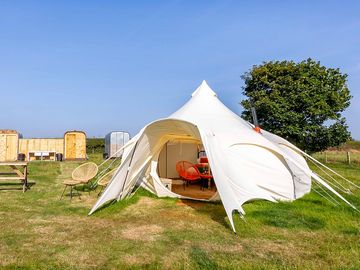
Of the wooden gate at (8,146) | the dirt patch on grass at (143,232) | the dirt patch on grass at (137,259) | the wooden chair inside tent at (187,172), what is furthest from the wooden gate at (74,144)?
the dirt patch on grass at (137,259)

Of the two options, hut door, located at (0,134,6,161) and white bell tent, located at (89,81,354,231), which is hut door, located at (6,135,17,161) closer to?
hut door, located at (0,134,6,161)

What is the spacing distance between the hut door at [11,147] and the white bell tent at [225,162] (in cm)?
1747

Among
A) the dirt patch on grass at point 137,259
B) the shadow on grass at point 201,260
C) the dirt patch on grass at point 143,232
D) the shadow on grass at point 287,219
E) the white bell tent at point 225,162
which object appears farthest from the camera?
the white bell tent at point 225,162

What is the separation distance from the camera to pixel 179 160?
11.7 m

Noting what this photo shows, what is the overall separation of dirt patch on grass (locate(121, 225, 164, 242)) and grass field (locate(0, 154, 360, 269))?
2cm

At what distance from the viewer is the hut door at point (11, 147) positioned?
22594 mm

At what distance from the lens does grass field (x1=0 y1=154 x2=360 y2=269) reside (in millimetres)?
4039

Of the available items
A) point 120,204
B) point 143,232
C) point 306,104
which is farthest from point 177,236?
point 306,104

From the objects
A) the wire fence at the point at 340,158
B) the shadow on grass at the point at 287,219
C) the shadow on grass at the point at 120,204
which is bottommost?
the shadow on grass at the point at 287,219

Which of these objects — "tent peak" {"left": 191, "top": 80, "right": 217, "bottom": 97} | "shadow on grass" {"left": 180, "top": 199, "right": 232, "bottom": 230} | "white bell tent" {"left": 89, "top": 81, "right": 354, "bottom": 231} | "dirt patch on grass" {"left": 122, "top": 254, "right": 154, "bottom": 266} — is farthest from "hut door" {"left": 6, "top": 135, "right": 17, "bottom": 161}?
"dirt patch on grass" {"left": 122, "top": 254, "right": 154, "bottom": 266}

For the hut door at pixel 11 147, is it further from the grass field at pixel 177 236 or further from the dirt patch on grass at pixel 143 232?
the dirt patch on grass at pixel 143 232

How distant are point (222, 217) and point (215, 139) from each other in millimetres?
1649

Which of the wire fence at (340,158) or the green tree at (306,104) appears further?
the wire fence at (340,158)

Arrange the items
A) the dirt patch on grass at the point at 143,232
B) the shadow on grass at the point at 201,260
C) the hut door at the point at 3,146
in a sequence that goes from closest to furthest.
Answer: the shadow on grass at the point at 201,260 → the dirt patch on grass at the point at 143,232 → the hut door at the point at 3,146
